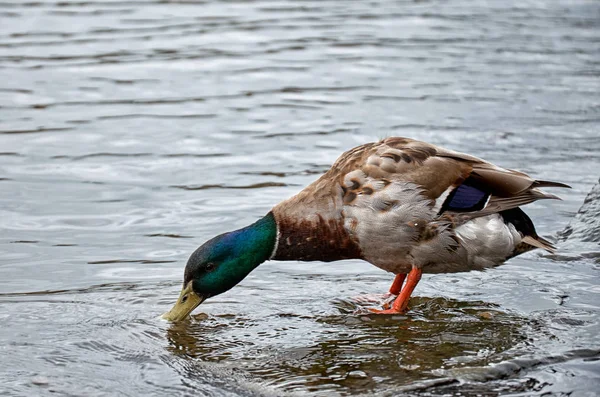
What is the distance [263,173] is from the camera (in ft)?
28.6

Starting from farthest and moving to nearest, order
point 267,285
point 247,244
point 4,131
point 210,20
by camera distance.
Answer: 1. point 210,20
2. point 4,131
3. point 267,285
4. point 247,244

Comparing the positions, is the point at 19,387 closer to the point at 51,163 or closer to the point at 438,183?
the point at 438,183

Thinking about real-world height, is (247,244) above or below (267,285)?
above

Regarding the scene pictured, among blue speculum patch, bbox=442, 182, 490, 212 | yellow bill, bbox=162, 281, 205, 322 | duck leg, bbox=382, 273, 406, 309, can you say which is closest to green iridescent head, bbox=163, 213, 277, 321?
yellow bill, bbox=162, 281, 205, 322

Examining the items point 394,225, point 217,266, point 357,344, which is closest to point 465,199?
point 394,225

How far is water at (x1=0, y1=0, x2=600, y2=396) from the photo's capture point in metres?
4.96

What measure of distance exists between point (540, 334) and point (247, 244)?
5.16 ft

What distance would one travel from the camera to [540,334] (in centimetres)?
526

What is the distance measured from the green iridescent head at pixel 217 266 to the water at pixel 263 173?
0.16 m

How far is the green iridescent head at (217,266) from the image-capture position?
5496 millimetres

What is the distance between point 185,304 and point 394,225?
3.84ft

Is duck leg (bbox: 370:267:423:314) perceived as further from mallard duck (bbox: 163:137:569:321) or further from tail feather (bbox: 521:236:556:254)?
tail feather (bbox: 521:236:556:254)

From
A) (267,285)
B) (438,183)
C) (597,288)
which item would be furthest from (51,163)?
(597,288)

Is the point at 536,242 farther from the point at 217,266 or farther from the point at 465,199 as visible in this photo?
the point at 217,266
